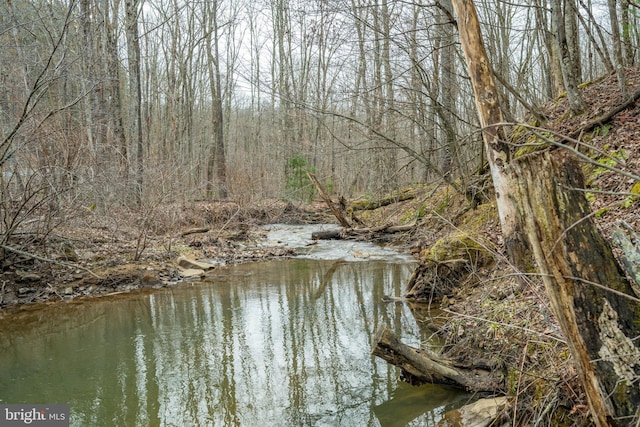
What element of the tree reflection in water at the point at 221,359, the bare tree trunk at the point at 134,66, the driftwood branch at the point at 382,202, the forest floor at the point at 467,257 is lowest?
the tree reflection in water at the point at 221,359

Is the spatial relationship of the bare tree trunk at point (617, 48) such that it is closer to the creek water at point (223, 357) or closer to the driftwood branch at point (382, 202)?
the creek water at point (223, 357)

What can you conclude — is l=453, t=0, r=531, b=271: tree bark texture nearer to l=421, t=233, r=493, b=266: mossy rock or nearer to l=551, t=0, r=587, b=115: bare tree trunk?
l=421, t=233, r=493, b=266: mossy rock

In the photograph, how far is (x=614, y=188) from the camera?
5.63 meters

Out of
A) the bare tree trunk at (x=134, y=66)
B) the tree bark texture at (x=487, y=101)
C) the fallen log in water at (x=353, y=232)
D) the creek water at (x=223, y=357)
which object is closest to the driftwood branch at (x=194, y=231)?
the bare tree trunk at (x=134, y=66)

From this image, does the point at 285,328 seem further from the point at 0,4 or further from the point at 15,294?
the point at 0,4

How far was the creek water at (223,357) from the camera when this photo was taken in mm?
3965

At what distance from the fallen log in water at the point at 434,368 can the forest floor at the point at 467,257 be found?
0.13 meters

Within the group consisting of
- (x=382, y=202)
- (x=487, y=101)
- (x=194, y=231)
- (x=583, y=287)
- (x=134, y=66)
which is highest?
(x=134, y=66)

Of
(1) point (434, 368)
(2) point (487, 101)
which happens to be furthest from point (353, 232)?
(1) point (434, 368)

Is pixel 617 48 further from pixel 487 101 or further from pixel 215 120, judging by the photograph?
pixel 215 120

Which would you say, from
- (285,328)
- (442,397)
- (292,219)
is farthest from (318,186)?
(442,397)

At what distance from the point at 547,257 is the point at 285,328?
429 cm

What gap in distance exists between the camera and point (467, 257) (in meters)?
6.59

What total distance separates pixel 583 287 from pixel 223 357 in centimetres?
391
